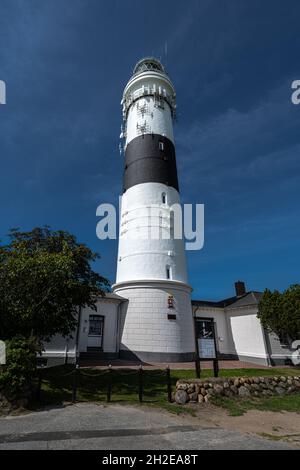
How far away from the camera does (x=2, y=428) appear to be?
21.6 ft

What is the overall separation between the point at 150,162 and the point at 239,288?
48.3 ft

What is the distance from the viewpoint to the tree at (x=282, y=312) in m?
18.3

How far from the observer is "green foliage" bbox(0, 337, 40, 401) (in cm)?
808

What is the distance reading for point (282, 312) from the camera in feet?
61.3

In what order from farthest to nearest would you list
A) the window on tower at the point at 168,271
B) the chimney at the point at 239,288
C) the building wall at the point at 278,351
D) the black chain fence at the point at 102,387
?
the chimney at the point at 239,288
the building wall at the point at 278,351
the window on tower at the point at 168,271
the black chain fence at the point at 102,387

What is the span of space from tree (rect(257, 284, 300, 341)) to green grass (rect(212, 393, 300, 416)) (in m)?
7.82

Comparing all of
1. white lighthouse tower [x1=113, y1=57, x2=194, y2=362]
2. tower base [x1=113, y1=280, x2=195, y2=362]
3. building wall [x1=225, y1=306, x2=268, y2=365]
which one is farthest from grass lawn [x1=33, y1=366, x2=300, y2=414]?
building wall [x1=225, y1=306, x2=268, y2=365]

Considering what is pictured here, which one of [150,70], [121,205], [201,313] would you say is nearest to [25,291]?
[121,205]

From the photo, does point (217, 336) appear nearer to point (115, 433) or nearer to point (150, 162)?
point (150, 162)

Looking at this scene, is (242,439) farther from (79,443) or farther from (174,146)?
(174,146)

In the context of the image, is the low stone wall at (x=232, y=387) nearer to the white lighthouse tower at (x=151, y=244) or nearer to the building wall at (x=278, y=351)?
the white lighthouse tower at (x=151, y=244)

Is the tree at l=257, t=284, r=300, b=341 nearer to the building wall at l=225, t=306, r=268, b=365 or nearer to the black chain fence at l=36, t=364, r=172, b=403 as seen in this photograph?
the building wall at l=225, t=306, r=268, b=365

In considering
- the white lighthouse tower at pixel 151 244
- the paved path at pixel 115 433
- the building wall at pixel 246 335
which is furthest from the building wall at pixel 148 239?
the paved path at pixel 115 433

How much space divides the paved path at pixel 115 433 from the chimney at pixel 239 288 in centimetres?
2012
